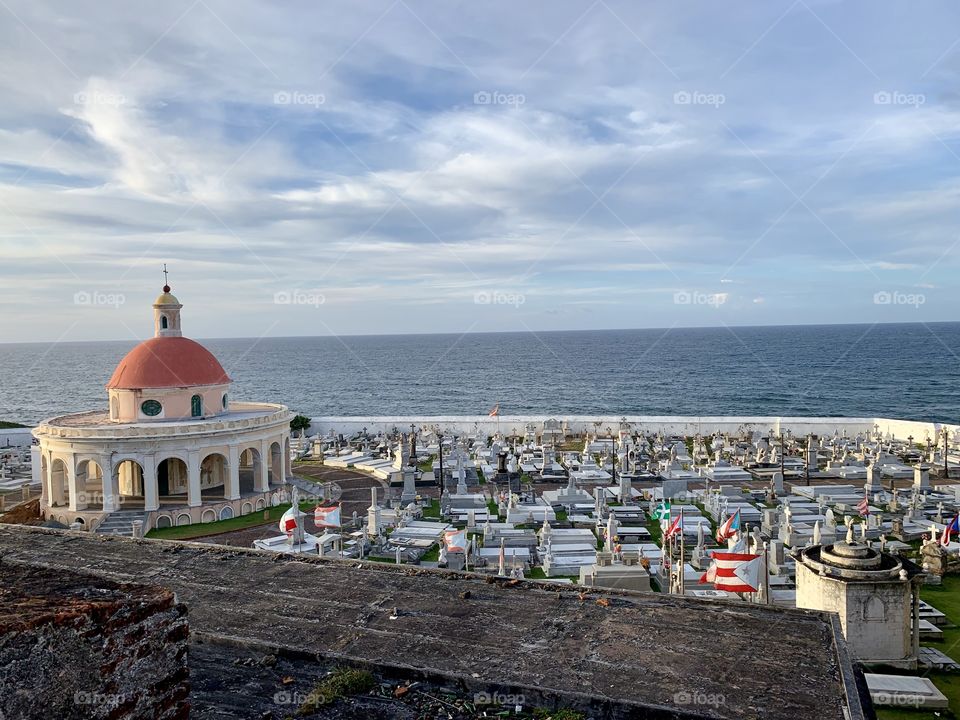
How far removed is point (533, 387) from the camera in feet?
368

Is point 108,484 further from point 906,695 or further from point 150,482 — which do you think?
point 906,695

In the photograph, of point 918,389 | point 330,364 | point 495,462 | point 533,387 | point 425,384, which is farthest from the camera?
point 330,364

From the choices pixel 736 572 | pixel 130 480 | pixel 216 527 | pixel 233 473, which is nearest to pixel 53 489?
pixel 130 480

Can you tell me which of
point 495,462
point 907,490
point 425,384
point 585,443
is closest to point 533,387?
point 425,384

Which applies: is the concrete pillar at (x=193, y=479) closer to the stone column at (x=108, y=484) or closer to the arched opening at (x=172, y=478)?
the arched opening at (x=172, y=478)

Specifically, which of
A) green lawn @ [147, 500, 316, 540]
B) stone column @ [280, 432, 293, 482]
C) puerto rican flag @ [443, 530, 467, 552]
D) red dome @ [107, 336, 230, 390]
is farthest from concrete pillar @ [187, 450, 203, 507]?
puerto rican flag @ [443, 530, 467, 552]

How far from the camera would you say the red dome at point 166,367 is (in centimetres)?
3069

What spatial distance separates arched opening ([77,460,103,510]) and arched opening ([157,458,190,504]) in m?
2.33

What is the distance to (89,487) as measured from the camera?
31.2m

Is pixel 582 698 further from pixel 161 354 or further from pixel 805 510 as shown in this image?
pixel 161 354

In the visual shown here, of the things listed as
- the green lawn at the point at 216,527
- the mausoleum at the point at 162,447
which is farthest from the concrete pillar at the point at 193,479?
the green lawn at the point at 216,527

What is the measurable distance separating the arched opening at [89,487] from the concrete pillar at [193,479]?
11.9 feet

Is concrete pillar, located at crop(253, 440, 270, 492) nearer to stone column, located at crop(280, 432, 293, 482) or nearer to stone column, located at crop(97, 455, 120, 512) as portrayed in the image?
stone column, located at crop(280, 432, 293, 482)

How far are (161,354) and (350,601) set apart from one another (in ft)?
83.0
